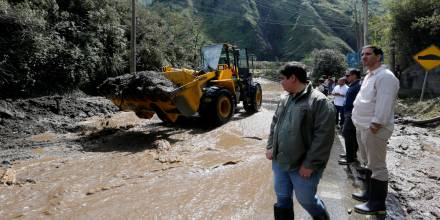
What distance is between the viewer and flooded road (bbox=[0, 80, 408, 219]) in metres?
5.29

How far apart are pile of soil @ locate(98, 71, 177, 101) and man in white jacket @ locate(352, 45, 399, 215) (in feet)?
20.3

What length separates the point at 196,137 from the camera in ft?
35.9

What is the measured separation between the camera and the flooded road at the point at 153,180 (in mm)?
5289

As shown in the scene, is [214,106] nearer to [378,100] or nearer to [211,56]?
[211,56]

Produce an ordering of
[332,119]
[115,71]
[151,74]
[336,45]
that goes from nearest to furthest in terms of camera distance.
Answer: [332,119] < [151,74] < [115,71] < [336,45]

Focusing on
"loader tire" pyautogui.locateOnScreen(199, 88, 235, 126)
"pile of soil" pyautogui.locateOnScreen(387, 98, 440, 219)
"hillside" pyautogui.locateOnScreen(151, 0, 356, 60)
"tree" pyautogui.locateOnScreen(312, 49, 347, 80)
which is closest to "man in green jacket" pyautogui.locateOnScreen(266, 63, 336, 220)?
"pile of soil" pyautogui.locateOnScreen(387, 98, 440, 219)

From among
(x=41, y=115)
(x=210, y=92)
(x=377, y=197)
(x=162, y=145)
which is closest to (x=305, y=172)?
(x=377, y=197)

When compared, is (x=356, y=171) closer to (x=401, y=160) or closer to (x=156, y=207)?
(x=401, y=160)

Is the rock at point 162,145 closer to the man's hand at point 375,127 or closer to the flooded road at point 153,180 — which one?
the flooded road at point 153,180

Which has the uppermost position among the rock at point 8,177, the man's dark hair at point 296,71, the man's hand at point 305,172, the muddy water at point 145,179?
the man's dark hair at point 296,71

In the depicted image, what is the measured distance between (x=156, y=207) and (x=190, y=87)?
6046 millimetres

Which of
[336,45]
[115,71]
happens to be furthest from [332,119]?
[336,45]

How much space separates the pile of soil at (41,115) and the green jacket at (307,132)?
26.8 ft

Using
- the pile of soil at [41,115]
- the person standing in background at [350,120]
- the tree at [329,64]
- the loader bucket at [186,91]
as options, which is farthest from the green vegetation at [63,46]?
the tree at [329,64]
